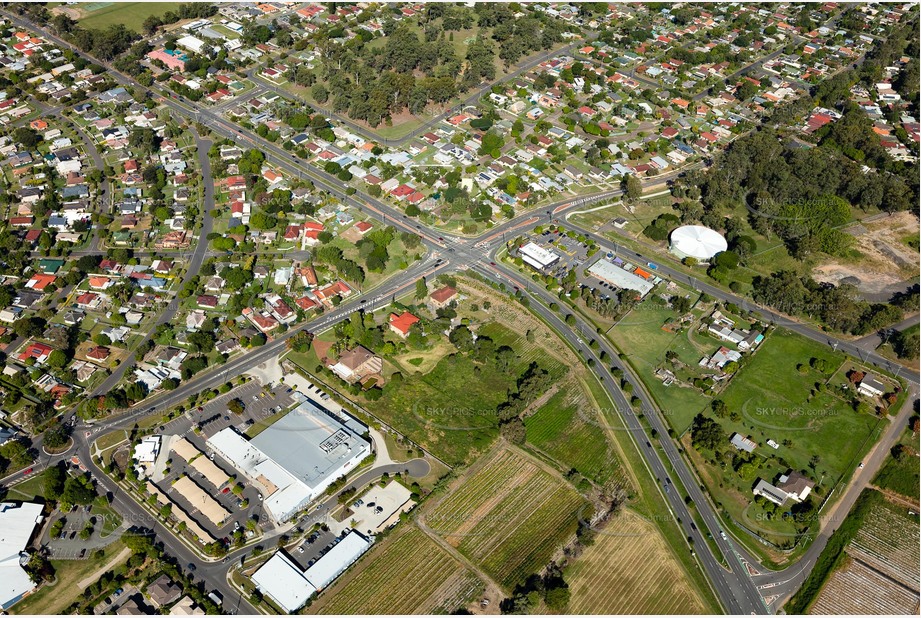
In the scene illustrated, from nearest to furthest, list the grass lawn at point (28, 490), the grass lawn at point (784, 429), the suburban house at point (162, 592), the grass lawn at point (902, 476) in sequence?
the suburban house at point (162, 592) < the grass lawn at point (28, 490) < the grass lawn at point (784, 429) < the grass lawn at point (902, 476)

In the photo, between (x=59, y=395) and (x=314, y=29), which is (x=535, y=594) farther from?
(x=314, y=29)

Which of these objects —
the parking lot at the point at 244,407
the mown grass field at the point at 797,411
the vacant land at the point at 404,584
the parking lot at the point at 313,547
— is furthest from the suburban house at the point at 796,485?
the parking lot at the point at 244,407

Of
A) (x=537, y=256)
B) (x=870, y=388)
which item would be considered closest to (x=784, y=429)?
(x=870, y=388)

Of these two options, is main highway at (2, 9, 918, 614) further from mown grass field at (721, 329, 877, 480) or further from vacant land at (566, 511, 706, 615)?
mown grass field at (721, 329, 877, 480)

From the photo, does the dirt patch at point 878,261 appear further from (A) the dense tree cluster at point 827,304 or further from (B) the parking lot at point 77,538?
(B) the parking lot at point 77,538

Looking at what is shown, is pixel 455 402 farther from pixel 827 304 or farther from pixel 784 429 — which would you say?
pixel 827 304

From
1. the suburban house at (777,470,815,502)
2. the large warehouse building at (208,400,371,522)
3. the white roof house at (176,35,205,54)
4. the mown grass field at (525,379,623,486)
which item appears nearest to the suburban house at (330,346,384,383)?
the large warehouse building at (208,400,371,522)

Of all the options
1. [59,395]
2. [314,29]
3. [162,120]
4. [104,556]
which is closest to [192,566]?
[104,556]

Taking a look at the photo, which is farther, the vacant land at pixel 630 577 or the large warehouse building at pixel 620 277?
the large warehouse building at pixel 620 277
